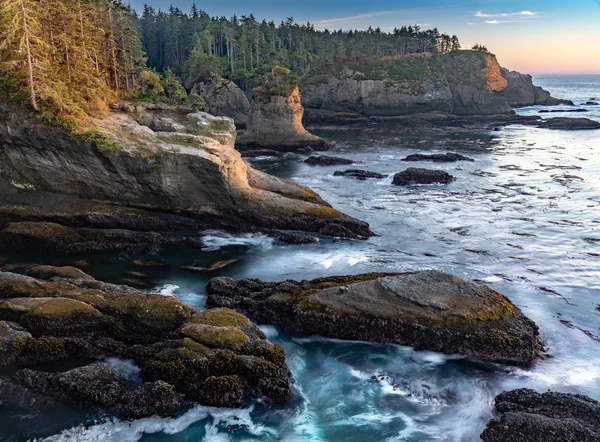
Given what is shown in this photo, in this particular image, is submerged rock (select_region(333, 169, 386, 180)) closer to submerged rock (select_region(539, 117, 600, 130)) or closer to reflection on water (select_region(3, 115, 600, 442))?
reflection on water (select_region(3, 115, 600, 442))

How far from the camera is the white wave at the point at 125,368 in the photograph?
15.5 m

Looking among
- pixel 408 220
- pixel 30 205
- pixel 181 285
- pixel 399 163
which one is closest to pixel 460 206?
pixel 408 220

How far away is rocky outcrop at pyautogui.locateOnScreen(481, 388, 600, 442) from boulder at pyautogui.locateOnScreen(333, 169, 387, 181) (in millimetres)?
36033

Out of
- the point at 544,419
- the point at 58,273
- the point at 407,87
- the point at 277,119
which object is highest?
the point at 407,87

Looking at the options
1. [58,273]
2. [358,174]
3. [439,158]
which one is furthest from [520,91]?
[58,273]

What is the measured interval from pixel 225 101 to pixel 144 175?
57111 millimetres

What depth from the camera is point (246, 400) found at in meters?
15.0

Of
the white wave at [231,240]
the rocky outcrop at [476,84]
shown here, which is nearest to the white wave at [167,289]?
the white wave at [231,240]

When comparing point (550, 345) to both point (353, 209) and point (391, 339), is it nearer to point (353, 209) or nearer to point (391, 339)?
point (391, 339)

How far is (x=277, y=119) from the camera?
69.2 metres

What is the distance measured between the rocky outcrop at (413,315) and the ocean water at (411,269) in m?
0.55

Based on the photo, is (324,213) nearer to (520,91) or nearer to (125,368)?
(125,368)

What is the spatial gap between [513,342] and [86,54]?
35.8 metres

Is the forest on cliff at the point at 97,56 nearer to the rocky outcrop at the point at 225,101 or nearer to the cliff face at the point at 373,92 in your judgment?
the rocky outcrop at the point at 225,101
